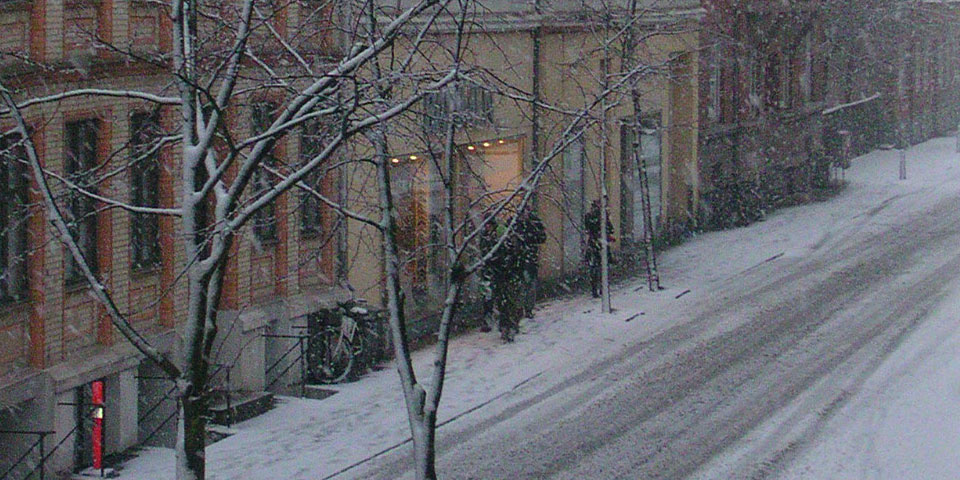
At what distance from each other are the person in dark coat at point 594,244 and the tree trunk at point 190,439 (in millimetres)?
14752

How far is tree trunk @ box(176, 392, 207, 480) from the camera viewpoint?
974 cm

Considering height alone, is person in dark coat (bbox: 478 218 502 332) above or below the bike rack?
above

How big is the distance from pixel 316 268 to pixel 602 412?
495 centimetres

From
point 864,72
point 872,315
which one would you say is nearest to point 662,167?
point 872,315

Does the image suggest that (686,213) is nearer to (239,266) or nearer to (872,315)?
(872,315)

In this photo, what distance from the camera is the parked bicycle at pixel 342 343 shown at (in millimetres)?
19406

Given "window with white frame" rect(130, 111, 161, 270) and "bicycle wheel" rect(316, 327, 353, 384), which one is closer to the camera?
"window with white frame" rect(130, 111, 161, 270)

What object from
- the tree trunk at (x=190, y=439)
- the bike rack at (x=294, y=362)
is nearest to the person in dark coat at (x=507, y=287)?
the bike rack at (x=294, y=362)

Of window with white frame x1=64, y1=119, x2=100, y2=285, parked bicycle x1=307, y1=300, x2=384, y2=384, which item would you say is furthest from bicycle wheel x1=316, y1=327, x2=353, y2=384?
window with white frame x1=64, y1=119, x2=100, y2=285

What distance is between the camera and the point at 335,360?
19.4 m

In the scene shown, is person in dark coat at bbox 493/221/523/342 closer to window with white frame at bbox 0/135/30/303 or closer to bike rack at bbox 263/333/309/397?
bike rack at bbox 263/333/309/397

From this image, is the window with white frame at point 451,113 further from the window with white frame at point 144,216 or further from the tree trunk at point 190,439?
the window with white frame at point 144,216

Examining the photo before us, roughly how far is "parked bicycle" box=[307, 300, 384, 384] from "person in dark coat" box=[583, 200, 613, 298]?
5389 millimetres

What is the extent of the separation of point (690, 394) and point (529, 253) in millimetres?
5286
